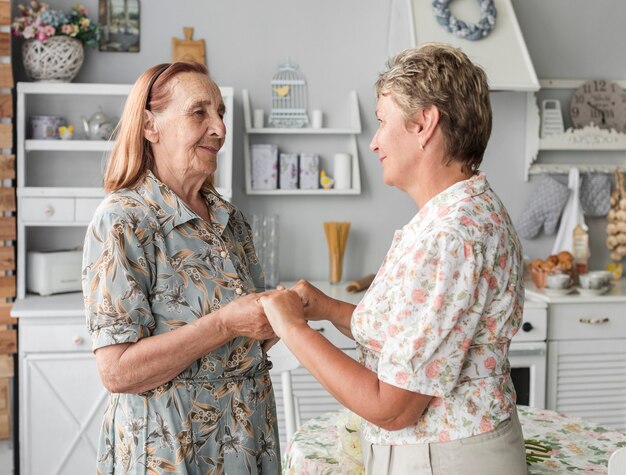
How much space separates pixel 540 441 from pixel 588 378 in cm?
159

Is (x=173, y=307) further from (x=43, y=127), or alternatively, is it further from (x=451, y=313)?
(x=43, y=127)

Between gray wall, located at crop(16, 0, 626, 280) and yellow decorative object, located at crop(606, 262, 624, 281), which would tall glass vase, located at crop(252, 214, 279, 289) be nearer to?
gray wall, located at crop(16, 0, 626, 280)

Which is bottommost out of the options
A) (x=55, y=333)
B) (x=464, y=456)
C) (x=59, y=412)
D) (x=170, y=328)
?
(x=59, y=412)

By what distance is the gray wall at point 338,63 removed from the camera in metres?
3.81

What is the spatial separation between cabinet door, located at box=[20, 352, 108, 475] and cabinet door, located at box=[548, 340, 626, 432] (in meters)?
1.93

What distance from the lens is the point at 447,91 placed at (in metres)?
1.50

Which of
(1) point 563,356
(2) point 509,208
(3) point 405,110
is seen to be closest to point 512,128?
(2) point 509,208

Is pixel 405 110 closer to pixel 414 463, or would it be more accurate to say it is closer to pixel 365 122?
pixel 414 463

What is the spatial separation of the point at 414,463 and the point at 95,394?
2.19m

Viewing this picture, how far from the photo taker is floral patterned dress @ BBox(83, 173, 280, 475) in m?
1.57

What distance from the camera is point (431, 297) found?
4.58 feet

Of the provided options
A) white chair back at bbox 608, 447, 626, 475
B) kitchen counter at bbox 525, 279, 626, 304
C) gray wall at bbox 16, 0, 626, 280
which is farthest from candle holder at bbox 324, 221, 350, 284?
white chair back at bbox 608, 447, 626, 475

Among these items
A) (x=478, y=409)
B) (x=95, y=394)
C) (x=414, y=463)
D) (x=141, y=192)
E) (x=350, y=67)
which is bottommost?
(x=95, y=394)

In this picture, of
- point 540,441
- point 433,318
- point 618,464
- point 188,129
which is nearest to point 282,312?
point 433,318
